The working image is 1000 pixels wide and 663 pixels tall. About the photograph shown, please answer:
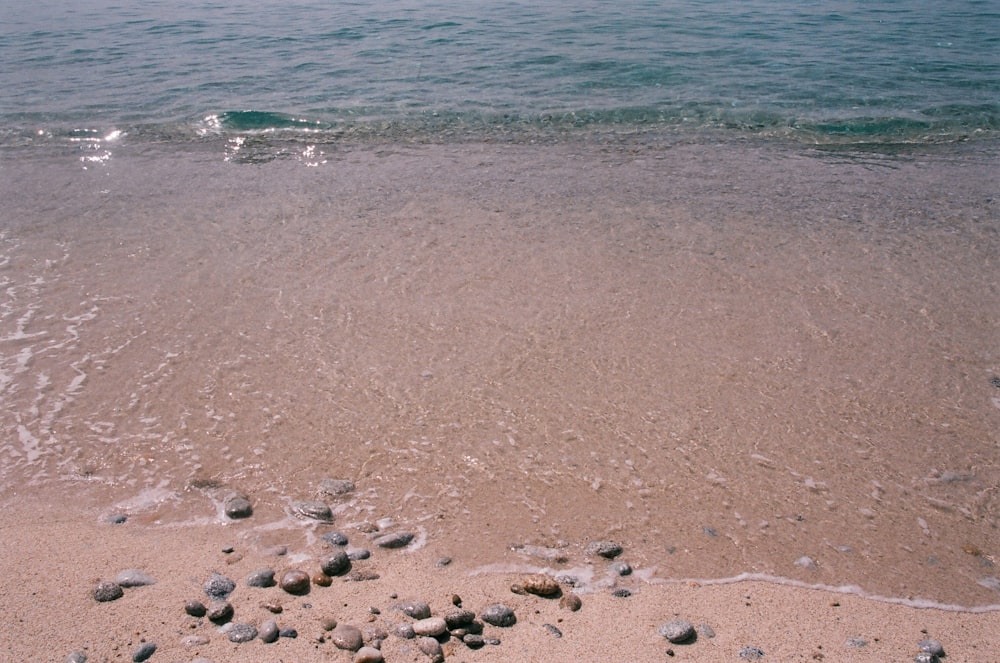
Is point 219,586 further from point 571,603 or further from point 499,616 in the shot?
point 571,603

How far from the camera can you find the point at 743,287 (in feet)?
16.5

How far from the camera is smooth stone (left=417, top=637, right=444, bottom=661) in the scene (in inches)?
96.2

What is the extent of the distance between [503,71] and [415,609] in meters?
9.85

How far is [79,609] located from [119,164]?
6.02 m

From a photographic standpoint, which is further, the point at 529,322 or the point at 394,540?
the point at 529,322

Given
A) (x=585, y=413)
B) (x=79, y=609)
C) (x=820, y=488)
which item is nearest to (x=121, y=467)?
(x=79, y=609)

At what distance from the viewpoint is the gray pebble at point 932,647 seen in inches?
99.7

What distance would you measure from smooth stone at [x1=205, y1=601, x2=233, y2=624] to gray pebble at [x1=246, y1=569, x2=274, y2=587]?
147mm

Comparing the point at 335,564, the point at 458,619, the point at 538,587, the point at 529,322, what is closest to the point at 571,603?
the point at 538,587

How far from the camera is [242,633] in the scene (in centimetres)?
250

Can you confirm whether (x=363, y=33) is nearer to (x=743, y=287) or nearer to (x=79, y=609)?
(x=743, y=287)

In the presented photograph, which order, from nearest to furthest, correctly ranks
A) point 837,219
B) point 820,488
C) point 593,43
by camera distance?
point 820,488
point 837,219
point 593,43

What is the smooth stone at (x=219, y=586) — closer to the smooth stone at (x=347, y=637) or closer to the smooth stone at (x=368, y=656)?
the smooth stone at (x=347, y=637)

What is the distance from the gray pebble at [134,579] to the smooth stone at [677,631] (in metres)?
1.75
